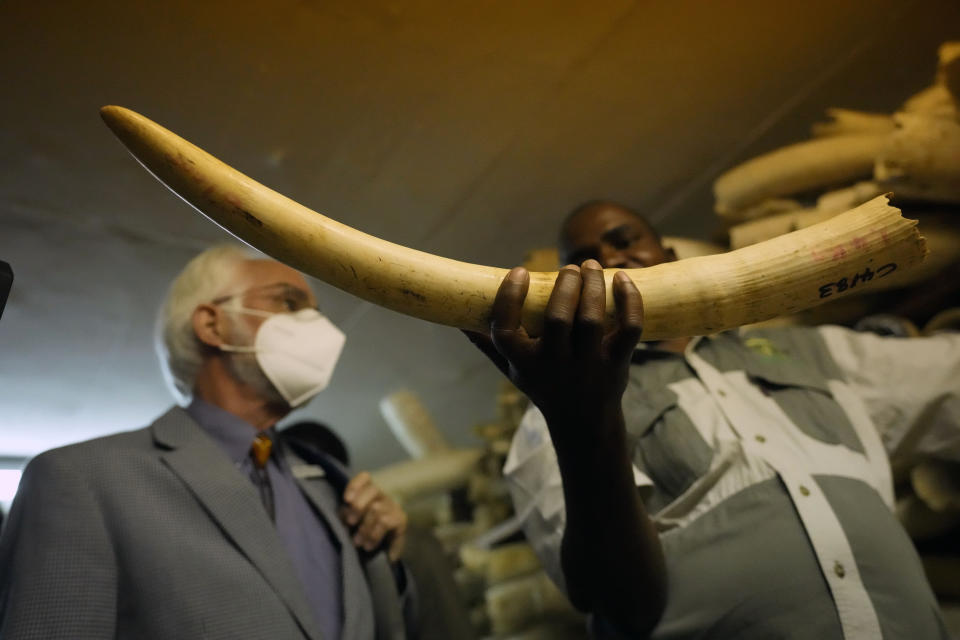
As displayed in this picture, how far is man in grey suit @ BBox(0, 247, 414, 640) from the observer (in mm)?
857

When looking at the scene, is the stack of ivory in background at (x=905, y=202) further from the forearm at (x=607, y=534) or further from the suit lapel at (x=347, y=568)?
the suit lapel at (x=347, y=568)

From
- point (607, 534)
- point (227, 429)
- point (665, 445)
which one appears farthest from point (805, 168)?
point (227, 429)

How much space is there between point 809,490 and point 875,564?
0.12 meters

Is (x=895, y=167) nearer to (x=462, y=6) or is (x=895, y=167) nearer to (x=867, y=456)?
(x=867, y=456)

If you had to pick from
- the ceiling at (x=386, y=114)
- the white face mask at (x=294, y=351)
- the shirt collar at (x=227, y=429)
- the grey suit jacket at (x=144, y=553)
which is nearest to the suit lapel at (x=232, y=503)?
the grey suit jacket at (x=144, y=553)

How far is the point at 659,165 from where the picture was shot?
1.87 meters

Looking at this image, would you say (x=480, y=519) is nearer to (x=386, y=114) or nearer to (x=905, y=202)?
(x=386, y=114)

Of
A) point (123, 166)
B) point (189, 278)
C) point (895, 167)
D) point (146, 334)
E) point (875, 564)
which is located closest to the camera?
point (875, 564)

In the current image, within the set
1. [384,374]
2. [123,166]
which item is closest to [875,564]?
[123,166]

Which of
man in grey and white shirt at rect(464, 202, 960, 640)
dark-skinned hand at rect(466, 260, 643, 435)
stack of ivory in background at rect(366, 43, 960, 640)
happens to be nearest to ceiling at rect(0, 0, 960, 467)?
stack of ivory in background at rect(366, 43, 960, 640)

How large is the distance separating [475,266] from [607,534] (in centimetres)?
40

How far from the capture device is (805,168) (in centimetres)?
151

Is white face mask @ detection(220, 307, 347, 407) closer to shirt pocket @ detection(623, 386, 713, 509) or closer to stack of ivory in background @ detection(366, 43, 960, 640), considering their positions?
shirt pocket @ detection(623, 386, 713, 509)

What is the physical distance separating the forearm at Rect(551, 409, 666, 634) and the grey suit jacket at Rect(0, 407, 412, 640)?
1.31ft
